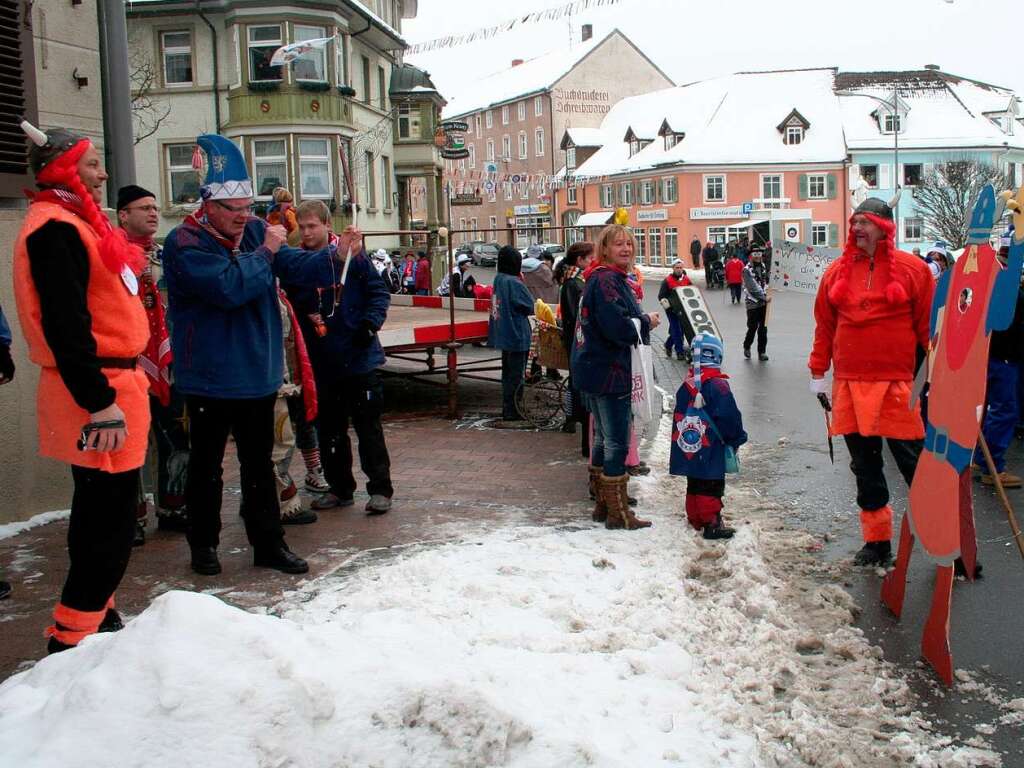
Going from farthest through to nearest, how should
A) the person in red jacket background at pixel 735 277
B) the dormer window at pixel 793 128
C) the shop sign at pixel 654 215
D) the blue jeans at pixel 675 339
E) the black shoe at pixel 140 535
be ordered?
the shop sign at pixel 654 215, the dormer window at pixel 793 128, the person in red jacket background at pixel 735 277, the blue jeans at pixel 675 339, the black shoe at pixel 140 535

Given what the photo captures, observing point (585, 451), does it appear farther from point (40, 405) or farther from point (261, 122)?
point (261, 122)

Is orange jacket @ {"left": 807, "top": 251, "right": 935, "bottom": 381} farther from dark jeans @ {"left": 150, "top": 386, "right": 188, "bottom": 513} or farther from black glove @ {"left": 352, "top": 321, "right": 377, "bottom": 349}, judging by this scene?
dark jeans @ {"left": 150, "top": 386, "right": 188, "bottom": 513}

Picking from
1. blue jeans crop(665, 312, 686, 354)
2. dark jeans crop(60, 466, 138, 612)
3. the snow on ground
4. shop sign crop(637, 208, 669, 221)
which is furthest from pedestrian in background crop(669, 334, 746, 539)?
shop sign crop(637, 208, 669, 221)

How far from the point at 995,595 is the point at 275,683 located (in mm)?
3826

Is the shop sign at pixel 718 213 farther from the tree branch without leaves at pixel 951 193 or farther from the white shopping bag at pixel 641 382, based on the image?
the white shopping bag at pixel 641 382

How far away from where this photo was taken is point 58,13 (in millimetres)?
6867

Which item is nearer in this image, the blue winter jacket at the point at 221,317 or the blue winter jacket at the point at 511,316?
the blue winter jacket at the point at 221,317

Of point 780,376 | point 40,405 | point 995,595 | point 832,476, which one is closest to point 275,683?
point 40,405

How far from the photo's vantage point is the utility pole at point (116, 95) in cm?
690

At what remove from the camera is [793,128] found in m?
58.3

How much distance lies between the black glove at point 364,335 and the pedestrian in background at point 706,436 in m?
1.88

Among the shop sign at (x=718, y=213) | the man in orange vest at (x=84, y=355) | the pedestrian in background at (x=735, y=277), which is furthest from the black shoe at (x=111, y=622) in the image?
the shop sign at (x=718, y=213)

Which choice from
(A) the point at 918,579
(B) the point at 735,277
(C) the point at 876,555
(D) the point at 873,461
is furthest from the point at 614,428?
(B) the point at 735,277

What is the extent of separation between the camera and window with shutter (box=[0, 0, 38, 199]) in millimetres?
6121
